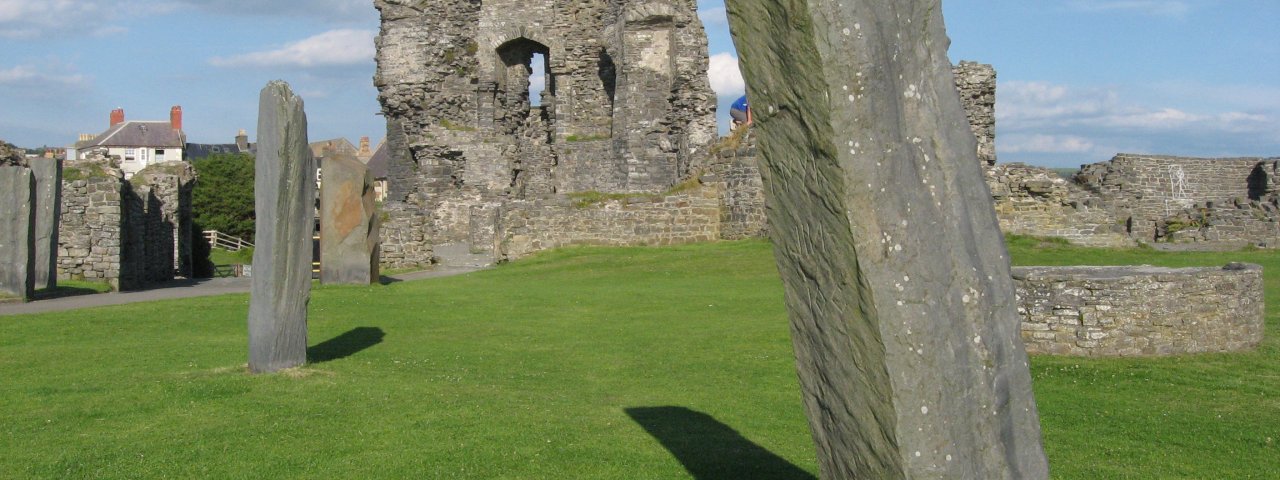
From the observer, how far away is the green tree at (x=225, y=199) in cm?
4700

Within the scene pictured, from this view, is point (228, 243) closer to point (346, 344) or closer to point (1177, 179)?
point (1177, 179)

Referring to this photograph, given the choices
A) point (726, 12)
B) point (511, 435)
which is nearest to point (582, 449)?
point (511, 435)

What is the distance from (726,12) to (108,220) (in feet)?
59.6

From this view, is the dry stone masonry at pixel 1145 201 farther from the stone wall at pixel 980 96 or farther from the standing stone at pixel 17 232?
the standing stone at pixel 17 232

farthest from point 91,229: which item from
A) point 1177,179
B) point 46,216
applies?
point 1177,179

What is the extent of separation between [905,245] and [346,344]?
28.4 ft

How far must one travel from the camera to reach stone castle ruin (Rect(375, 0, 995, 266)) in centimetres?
2648

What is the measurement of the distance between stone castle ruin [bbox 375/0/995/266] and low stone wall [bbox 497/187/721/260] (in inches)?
18.8

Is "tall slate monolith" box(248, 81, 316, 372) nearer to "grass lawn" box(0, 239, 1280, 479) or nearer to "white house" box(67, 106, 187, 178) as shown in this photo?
"grass lawn" box(0, 239, 1280, 479)

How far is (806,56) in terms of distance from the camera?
11.1 ft

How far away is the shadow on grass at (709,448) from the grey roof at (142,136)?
71.3 metres

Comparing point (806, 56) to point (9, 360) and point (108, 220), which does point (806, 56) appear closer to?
point (9, 360)

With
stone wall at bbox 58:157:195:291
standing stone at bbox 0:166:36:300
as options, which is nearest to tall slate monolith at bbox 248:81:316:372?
standing stone at bbox 0:166:36:300

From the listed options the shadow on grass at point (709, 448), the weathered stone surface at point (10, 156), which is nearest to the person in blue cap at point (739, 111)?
the weathered stone surface at point (10, 156)
